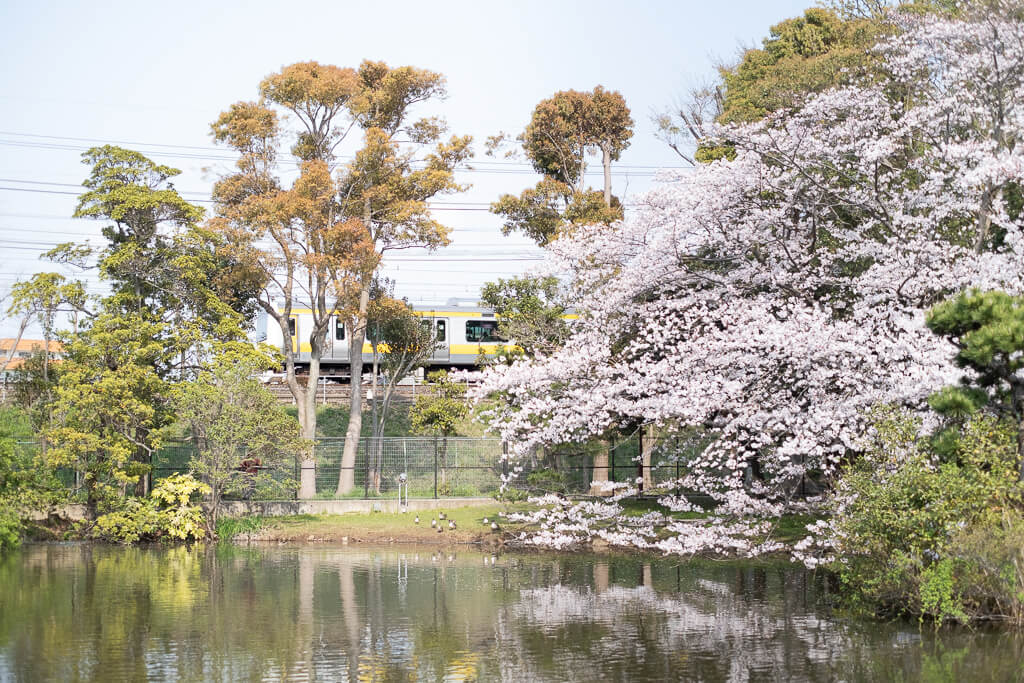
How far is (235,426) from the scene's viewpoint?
23.5m

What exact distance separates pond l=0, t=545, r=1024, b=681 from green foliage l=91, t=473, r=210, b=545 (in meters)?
3.30

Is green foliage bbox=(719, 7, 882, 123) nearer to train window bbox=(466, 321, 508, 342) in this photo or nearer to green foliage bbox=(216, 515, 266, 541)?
train window bbox=(466, 321, 508, 342)

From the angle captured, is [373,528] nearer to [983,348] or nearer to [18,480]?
[18,480]

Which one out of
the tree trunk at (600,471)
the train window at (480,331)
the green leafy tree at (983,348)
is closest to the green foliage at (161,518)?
the tree trunk at (600,471)

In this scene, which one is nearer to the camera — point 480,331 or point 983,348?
point 983,348

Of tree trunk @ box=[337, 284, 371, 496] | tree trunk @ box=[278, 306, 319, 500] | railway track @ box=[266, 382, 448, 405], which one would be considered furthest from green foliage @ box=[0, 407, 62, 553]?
railway track @ box=[266, 382, 448, 405]

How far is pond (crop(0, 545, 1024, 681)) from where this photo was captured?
1027 centimetres

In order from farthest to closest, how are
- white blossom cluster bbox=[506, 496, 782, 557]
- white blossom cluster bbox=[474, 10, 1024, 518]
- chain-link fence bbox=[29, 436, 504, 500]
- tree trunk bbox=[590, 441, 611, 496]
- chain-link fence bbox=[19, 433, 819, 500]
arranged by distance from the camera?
tree trunk bbox=[590, 441, 611, 496] < chain-link fence bbox=[29, 436, 504, 500] < chain-link fence bbox=[19, 433, 819, 500] < white blossom cluster bbox=[506, 496, 782, 557] < white blossom cluster bbox=[474, 10, 1024, 518]

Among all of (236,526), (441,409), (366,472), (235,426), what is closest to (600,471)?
(441,409)

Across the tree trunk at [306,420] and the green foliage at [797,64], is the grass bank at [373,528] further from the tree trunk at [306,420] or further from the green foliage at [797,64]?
the green foliage at [797,64]

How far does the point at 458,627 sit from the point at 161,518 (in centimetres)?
1245

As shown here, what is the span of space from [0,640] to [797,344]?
10891mm

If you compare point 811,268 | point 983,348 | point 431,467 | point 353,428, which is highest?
point 811,268

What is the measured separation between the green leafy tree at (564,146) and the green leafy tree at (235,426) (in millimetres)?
9202
